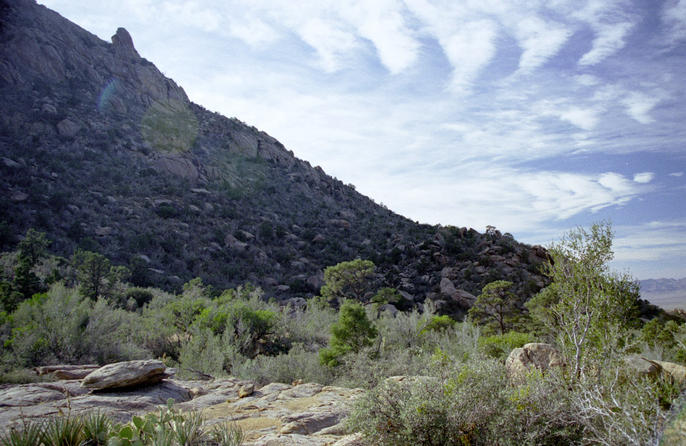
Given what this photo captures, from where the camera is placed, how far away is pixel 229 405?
5668 millimetres

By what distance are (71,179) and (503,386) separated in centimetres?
3010

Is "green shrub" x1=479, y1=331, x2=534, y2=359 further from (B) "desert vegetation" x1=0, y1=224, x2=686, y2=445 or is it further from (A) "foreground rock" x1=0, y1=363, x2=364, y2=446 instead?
(A) "foreground rock" x1=0, y1=363, x2=364, y2=446

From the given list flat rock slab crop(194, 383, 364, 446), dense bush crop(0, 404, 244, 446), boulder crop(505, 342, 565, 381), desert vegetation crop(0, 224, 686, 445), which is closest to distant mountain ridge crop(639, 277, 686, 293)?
desert vegetation crop(0, 224, 686, 445)

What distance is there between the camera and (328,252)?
98.0ft

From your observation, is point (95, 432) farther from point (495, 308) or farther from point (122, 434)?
point (495, 308)

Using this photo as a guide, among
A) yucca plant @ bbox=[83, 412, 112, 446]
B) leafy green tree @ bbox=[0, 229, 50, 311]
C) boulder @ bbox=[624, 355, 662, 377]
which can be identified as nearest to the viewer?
yucca plant @ bbox=[83, 412, 112, 446]

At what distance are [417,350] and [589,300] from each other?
3.93 meters

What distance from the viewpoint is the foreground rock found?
13.9 feet

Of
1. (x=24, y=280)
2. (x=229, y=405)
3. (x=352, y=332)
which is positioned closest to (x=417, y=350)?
(x=352, y=332)

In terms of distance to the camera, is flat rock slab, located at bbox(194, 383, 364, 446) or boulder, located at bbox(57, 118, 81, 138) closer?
flat rock slab, located at bbox(194, 383, 364, 446)

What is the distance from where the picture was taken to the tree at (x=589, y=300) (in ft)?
17.0

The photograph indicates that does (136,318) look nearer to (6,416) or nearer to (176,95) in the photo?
(6,416)

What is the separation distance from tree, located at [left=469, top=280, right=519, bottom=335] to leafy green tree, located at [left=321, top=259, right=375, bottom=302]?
7.43 meters

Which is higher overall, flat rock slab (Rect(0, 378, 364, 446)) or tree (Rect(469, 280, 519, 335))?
tree (Rect(469, 280, 519, 335))
